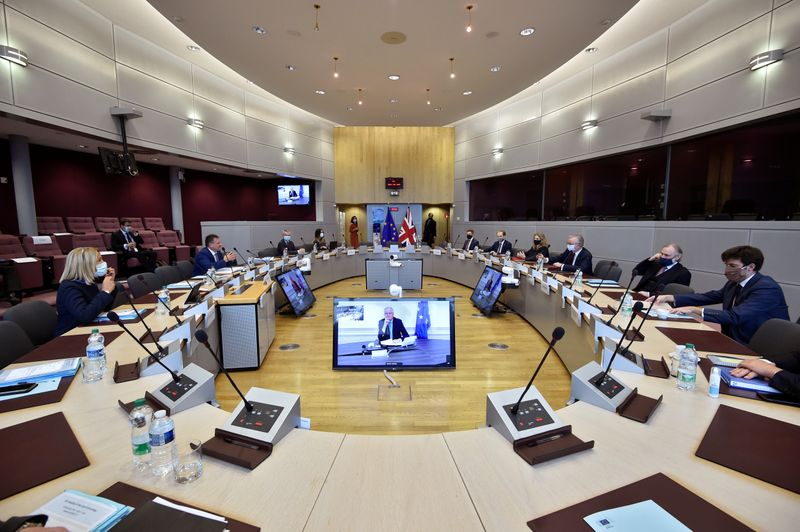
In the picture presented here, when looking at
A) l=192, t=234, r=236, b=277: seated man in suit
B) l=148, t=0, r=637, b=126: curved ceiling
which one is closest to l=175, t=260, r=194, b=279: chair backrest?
l=192, t=234, r=236, b=277: seated man in suit

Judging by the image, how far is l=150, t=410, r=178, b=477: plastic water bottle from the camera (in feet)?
3.69

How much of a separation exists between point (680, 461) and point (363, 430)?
1.90 metres

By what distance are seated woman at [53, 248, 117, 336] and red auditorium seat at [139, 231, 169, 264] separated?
6452 millimetres

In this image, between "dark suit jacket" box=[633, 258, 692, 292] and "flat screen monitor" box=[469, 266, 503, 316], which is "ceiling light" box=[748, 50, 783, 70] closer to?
"dark suit jacket" box=[633, 258, 692, 292]

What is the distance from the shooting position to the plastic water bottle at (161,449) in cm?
112

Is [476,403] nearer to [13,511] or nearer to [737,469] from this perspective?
[737,469]

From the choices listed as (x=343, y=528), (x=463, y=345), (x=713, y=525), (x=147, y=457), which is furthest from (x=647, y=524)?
(x=463, y=345)

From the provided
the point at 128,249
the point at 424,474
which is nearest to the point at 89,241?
the point at 128,249

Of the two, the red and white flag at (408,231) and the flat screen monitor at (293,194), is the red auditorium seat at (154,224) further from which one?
the red and white flag at (408,231)

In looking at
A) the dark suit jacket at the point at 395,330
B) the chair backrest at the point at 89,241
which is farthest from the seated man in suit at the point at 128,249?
the dark suit jacket at the point at 395,330

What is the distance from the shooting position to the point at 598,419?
4.58 feet

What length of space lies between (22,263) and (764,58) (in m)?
10.5

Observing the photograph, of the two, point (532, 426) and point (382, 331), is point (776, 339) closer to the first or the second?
point (532, 426)

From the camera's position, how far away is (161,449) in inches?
45.0
